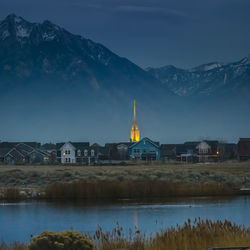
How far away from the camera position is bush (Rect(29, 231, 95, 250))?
1619 centimetres

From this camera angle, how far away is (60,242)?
16328mm

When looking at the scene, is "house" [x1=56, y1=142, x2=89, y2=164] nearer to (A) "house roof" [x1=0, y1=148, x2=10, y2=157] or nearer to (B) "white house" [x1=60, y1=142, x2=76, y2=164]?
(B) "white house" [x1=60, y1=142, x2=76, y2=164]

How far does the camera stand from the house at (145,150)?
496 feet

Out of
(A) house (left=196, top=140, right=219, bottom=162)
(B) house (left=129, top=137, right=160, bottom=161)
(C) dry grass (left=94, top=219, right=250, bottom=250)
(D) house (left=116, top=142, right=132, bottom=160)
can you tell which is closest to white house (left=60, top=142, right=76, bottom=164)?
(D) house (left=116, top=142, right=132, bottom=160)

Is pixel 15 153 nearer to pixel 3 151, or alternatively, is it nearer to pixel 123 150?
pixel 3 151

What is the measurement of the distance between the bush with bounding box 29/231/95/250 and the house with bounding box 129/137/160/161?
134465 millimetres

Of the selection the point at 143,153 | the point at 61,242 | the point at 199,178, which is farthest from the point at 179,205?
the point at 143,153

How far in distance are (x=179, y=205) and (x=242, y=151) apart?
112 meters

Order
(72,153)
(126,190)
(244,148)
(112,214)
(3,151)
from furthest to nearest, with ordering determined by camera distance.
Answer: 1. (72,153)
2. (244,148)
3. (3,151)
4. (126,190)
5. (112,214)

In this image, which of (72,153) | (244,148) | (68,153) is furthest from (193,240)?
(72,153)

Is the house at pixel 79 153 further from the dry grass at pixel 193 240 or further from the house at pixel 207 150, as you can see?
the dry grass at pixel 193 240

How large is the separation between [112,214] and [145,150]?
114314 mm

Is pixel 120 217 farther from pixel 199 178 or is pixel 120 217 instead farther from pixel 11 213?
pixel 199 178

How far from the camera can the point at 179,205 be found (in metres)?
42.3
